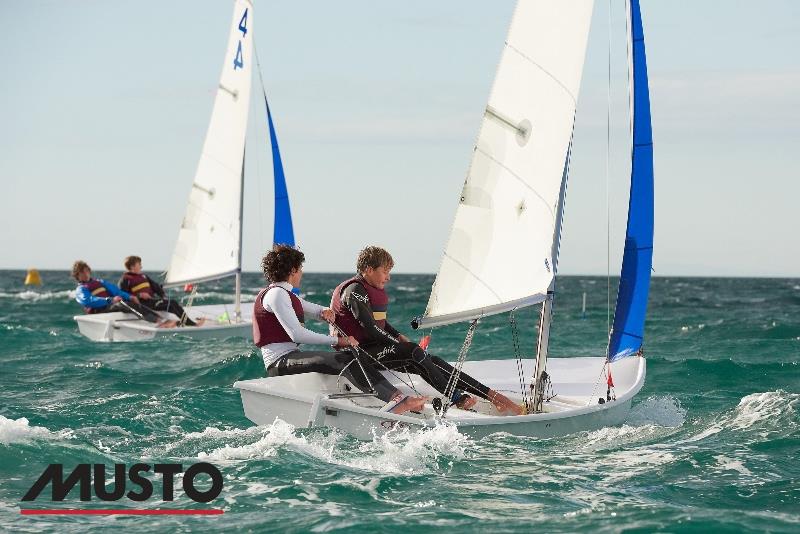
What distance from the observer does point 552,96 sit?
342 inches

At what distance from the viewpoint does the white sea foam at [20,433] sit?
26.3 feet

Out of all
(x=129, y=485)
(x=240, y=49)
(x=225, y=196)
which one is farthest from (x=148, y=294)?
(x=129, y=485)

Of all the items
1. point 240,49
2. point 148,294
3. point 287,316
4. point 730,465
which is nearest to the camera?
point 730,465

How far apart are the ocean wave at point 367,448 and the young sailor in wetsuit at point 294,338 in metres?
0.37

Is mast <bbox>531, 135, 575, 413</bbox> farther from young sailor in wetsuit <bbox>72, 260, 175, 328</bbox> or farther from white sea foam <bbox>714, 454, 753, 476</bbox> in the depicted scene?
young sailor in wetsuit <bbox>72, 260, 175, 328</bbox>

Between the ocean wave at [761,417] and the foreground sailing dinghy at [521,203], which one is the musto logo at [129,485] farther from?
the ocean wave at [761,417]

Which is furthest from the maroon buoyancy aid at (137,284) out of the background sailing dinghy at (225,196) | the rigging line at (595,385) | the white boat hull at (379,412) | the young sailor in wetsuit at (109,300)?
the rigging line at (595,385)

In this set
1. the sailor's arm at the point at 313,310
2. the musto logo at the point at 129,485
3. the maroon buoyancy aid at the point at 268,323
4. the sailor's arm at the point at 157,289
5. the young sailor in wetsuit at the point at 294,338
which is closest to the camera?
the musto logo at the point at 129,485

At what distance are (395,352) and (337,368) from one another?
1.51 ft

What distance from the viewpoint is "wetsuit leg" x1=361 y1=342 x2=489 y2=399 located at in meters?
8.35

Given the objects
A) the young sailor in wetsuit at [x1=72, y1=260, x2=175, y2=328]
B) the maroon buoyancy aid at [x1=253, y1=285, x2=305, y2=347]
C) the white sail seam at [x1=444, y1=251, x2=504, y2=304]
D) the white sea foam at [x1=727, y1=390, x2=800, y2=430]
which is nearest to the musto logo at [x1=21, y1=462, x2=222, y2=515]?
the maroon buoyancy aid at [x1=253, y1=285, x2=305, y2=347]

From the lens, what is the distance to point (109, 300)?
18375 mm

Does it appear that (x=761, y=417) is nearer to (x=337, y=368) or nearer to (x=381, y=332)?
(x=381, y=332)

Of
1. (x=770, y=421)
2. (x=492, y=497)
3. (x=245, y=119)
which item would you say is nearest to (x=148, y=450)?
(x=492, y=497)
